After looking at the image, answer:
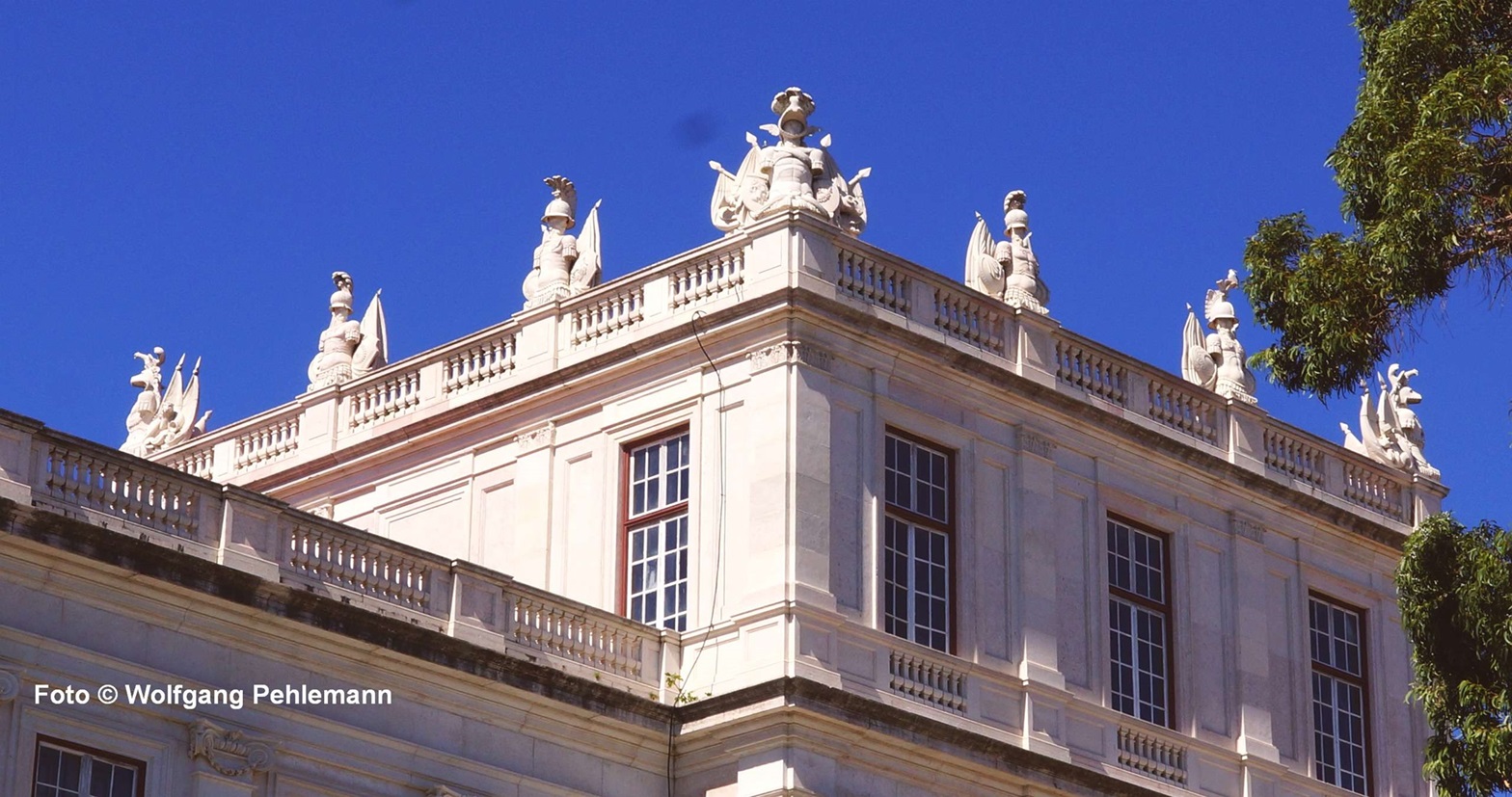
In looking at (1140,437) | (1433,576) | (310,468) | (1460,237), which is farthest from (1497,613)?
(310,468)

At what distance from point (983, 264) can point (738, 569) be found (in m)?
5.31

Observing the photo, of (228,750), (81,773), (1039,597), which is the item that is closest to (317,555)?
(228,750)

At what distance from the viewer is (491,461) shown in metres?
32.7

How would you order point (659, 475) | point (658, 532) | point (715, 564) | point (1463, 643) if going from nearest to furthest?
1. point (1463, 643)
2. point (715, 564)
3. point (658, 532)
4. point (659, 475)

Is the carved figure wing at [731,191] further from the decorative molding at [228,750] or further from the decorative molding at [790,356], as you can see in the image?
the decorative molding at [228,750]

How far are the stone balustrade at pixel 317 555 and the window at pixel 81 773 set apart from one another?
72.0 inches

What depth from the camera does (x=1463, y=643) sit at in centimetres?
2362

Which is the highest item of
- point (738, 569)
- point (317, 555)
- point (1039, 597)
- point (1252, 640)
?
point (1252, 640)

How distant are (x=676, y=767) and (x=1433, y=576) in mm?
8468

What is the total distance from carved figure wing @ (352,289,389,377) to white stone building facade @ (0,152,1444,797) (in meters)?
0.84

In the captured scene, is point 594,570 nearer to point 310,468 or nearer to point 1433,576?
point 310,468

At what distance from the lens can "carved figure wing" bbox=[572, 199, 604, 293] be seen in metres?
33.2

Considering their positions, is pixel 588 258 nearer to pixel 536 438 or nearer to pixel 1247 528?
pixel 536 438

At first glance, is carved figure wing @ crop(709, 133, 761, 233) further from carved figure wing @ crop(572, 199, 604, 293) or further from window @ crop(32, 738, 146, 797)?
window @ crop(32, 738, 146, 797)
